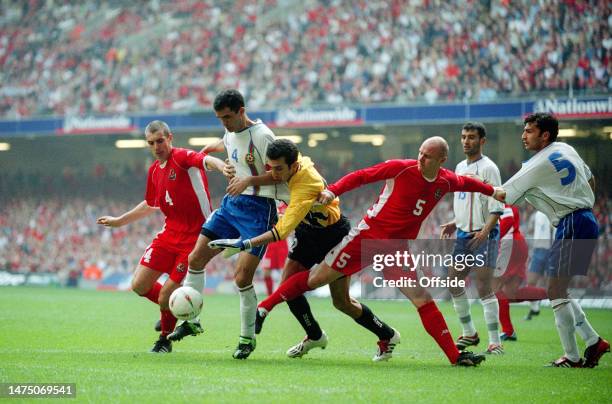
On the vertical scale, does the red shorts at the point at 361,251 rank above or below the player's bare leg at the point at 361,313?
above

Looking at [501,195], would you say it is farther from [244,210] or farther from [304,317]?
[244,210]

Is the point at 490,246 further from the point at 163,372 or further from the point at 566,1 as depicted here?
the point at 566,1

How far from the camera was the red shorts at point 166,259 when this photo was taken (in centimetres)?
922

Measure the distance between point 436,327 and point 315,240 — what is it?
1.57 m

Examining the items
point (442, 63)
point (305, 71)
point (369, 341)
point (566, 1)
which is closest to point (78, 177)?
point (305, 71)

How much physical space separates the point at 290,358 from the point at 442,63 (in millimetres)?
18625

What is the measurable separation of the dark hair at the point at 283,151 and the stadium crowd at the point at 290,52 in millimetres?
16574

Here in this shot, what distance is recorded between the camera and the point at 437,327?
7.93 metres

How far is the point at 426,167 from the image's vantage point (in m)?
7.99

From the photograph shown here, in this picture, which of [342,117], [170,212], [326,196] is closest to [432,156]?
[326,196]

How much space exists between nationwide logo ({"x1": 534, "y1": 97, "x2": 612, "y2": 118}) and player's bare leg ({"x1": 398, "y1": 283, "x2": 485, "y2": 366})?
15.8 metres

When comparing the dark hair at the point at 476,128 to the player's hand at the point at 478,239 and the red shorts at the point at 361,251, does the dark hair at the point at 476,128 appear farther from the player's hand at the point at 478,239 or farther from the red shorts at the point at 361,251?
the red shorts at the point at 361,251

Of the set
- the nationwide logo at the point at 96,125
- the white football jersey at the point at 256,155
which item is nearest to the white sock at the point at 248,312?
the white football jersey at the point at 256,155

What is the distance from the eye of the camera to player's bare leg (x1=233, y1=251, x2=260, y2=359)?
327 inches
